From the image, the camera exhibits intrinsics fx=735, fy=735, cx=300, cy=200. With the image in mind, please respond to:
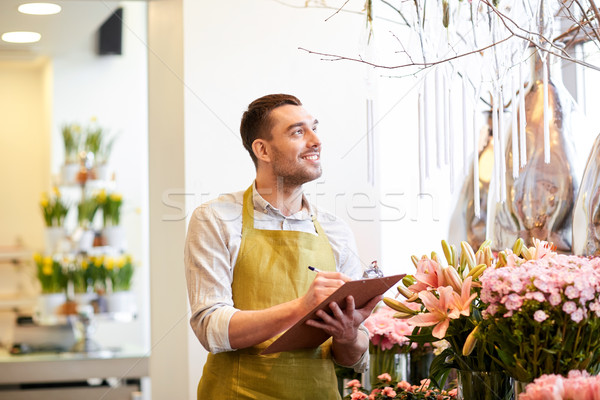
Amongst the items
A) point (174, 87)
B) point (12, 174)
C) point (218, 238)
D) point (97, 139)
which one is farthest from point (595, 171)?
point (12, 174)

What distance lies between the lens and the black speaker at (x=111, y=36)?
14.3ft

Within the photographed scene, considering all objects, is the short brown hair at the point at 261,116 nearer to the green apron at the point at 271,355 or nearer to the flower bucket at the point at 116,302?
the green apron at the point at 271,355

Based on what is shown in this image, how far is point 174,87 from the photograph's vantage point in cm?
214

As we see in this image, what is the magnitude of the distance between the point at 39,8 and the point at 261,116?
1.88m

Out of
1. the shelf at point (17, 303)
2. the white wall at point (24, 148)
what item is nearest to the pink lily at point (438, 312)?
the shelf at point (17, 303)

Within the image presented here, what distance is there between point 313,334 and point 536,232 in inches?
21.7

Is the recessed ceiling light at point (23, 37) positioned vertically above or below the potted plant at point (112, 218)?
above

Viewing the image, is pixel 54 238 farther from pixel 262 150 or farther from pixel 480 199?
pixel 480 199

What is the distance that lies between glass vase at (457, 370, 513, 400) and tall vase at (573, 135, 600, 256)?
1.17ft

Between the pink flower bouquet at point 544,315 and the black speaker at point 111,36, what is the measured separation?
144 inches

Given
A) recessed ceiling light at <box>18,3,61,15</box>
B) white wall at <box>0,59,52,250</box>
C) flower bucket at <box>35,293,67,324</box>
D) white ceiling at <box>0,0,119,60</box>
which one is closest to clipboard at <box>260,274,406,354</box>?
recessed ceiling light at <box>18,3,61,15</box>

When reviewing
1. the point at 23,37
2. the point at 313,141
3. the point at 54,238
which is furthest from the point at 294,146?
the point at 23,37

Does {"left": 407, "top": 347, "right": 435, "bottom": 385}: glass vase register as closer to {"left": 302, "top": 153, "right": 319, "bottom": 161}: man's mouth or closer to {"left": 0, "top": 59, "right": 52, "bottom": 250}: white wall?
{"left": 302, "top": 153, "right": 319, "bottom": 161}: man's mouth

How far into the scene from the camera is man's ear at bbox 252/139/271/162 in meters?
1.69
